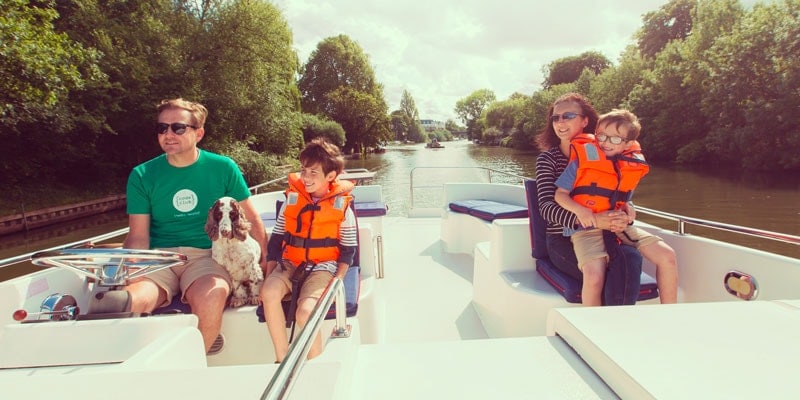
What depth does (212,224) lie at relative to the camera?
2146 millimetres

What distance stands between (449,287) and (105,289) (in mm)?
2516

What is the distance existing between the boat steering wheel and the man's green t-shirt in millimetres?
603

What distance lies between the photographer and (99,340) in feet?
4.67

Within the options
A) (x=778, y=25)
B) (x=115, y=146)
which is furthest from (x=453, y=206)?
(x=778, y=25)

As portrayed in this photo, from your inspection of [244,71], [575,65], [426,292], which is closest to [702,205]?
[426,292]

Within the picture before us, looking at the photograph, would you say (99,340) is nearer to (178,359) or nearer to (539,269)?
(178,359)

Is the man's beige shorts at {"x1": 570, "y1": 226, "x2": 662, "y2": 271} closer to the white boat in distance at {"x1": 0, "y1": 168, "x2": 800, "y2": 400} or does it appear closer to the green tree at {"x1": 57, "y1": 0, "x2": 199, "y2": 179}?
the white boat in distance at {"x1": 0, "y1": 168, "x2": 800, "y2": 400}

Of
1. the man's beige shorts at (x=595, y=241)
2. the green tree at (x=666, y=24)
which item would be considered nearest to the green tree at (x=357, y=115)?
the green tree at (x=666, y=24)

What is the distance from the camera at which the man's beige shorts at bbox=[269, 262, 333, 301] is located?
1.99 m

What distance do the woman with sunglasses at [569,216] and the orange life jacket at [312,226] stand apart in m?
1.08

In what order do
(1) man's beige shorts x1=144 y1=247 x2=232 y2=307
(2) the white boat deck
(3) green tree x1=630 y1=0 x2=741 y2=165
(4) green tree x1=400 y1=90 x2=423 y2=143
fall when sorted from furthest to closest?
1. (4) green tree x1=400 y1=90 x2=423 y2=143
2. (3) green tree x1=630 y1=0 x2=741 y2=165
3. (2) the white boat deck
4. (1) man's beige shorts x1=144 y1=247 x2=232 y2=307

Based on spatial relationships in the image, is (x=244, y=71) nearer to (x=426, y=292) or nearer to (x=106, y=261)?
(x=426, y=292)

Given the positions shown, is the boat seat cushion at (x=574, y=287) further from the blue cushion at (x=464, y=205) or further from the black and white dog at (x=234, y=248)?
the blue cushion at (x=464, y=205)

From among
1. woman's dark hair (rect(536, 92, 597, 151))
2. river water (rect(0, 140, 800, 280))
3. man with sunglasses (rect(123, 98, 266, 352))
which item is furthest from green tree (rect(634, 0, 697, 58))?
man with sunglasses (rect(123, 98, 266, 352))
